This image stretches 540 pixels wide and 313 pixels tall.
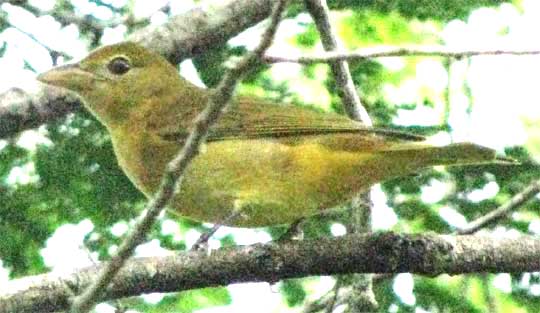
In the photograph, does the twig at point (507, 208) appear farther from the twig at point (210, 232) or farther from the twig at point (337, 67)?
the twig at point (210, 232)

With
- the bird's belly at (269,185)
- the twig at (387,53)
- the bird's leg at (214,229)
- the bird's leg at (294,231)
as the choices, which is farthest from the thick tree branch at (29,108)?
the twig at (387,53)

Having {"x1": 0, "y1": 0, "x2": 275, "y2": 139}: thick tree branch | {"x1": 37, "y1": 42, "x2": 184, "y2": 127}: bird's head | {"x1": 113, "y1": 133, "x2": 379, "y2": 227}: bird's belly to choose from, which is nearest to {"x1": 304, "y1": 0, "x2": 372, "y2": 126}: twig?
{"x1": 113, "y1": 133, "x2": 379, "y2": 227}: bird's belly

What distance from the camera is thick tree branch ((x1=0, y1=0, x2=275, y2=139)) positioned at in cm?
508

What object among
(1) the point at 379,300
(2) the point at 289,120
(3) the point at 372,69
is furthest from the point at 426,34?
(1) the point at 379,300

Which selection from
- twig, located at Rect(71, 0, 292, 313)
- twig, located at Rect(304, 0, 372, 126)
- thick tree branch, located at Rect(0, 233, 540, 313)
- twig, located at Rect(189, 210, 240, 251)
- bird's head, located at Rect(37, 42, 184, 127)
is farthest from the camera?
bird's head, located at Rect(37, 42, 184, 127)

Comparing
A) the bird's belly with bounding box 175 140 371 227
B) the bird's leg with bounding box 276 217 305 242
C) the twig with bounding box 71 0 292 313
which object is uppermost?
the twig with bounding box 71 0 292 313

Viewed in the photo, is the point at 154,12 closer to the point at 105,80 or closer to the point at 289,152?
the point at 105,80

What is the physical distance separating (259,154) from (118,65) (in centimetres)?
100

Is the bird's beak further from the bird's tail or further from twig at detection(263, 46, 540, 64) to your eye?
twig at detection(263, 46, 540, 64)

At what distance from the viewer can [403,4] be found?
5.19m

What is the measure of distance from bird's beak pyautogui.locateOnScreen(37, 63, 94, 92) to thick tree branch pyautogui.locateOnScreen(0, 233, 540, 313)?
1.28 meters

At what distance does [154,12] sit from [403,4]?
1.23 m

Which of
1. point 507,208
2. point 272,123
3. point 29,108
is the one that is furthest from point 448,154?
point 29,108

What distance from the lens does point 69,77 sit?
5242 millimetres
